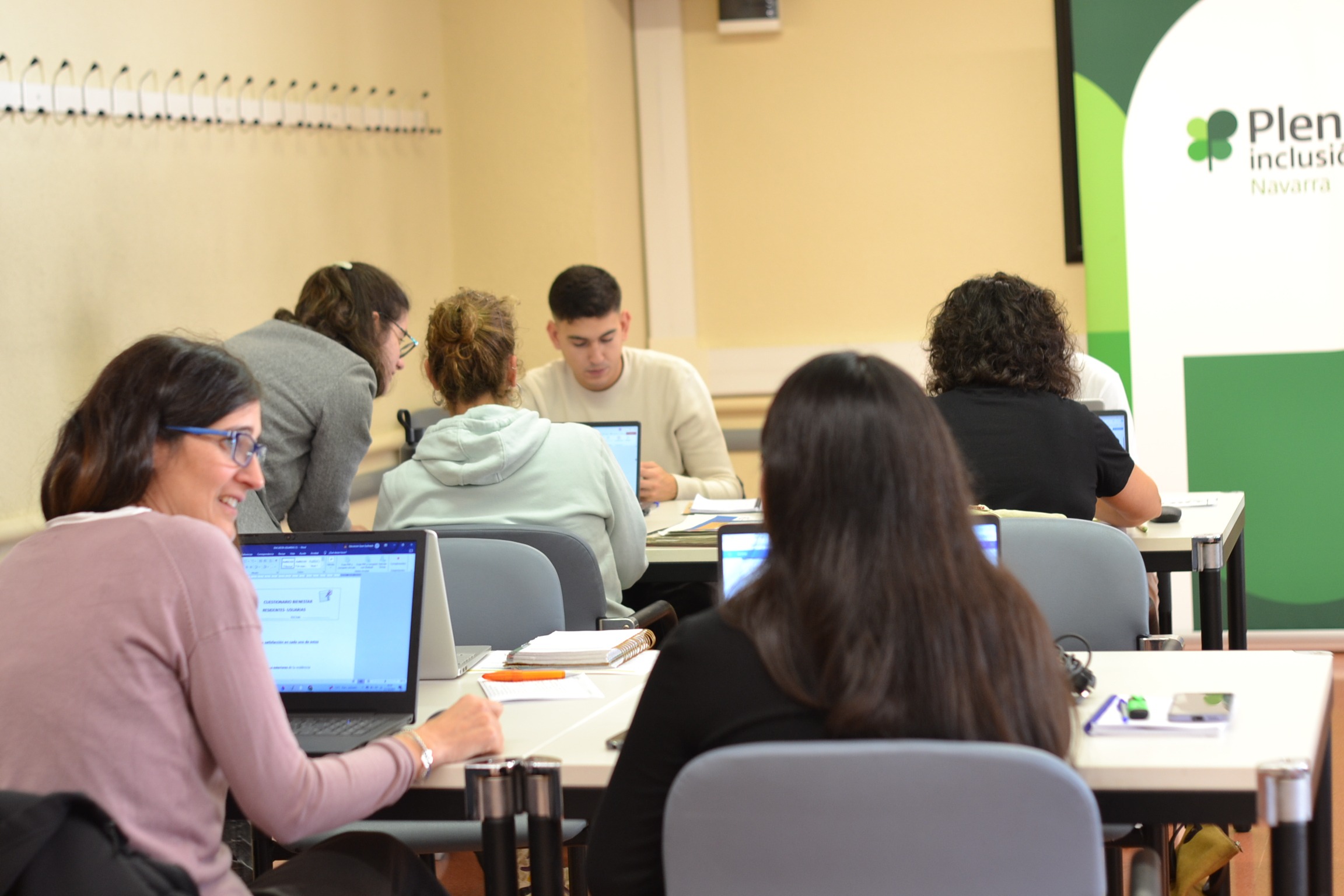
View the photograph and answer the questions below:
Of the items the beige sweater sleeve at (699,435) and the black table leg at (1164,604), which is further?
the beige sweater sleeve at (699,435)

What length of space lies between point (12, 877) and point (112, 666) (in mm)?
228

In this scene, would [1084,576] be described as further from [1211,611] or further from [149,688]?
[149,688]

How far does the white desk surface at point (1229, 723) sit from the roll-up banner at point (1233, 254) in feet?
8.80

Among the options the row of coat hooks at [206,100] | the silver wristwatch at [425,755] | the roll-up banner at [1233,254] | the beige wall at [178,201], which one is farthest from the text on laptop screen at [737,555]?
the roll-up banner at [1233,254]

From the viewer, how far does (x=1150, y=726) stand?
5.08 feet

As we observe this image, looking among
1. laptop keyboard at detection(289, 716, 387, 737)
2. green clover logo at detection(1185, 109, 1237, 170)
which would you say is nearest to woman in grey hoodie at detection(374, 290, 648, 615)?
laptop keyboard at detection(289, 716, 387, 737)

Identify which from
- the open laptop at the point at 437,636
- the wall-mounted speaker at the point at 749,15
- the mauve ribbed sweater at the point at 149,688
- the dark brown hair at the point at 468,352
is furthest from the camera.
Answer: the wall-mounted speaker at the point at 749,15

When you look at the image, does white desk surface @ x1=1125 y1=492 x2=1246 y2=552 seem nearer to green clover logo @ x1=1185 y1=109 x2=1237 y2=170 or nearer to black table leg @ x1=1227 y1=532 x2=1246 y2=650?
black table leg @ x1=1227 y1=532 x2=1246 y2=650

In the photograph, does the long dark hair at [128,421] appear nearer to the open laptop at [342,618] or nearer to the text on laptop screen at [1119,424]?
the open laptop at [342,618]

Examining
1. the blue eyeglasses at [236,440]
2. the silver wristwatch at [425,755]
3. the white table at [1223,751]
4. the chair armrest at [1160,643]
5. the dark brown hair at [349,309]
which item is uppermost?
the dark brown hair at [349,309]

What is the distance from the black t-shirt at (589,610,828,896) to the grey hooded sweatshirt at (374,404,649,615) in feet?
4.59

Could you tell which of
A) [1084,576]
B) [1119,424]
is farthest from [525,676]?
[1119,424]

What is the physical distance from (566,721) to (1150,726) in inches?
28.8

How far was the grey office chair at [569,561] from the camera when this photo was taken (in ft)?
8.60
